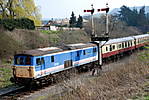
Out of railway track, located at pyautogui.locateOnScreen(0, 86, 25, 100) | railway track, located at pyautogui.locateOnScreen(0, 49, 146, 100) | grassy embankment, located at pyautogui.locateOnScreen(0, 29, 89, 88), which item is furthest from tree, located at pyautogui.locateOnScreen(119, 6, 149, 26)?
railway track, located at pyautogui.locateOnScreen(0, 86, 25, 100)

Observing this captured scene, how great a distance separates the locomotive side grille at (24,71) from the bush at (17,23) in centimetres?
1501

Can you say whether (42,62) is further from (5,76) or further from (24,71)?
(5,76)

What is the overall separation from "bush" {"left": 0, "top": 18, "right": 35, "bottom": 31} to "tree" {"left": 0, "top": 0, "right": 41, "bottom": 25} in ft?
7.89

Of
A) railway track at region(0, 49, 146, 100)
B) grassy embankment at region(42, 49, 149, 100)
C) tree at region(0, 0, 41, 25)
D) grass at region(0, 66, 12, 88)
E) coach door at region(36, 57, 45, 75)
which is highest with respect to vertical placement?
tree at region(0, 0, 41, 25)

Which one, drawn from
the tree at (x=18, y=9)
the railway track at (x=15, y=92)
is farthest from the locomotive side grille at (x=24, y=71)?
the tree at (x=18, y=9)

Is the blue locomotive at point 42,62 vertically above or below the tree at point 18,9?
below

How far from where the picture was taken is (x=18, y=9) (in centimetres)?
3384

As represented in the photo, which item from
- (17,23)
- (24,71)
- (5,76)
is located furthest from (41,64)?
(17,23)

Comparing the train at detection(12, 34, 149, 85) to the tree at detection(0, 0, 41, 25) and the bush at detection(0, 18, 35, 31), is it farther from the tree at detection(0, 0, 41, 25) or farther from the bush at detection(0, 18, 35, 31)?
the tree at detection(0, 0, 41, 25)

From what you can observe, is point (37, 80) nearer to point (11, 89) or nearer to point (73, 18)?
point (11, 89)

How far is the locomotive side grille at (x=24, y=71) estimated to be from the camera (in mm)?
14758

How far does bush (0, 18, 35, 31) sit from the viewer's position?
29000 mm

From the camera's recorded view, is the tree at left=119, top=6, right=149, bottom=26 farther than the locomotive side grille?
Yes

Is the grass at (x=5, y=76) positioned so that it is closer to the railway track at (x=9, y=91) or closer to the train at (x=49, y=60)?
the railway track at (x=9, y=91)
